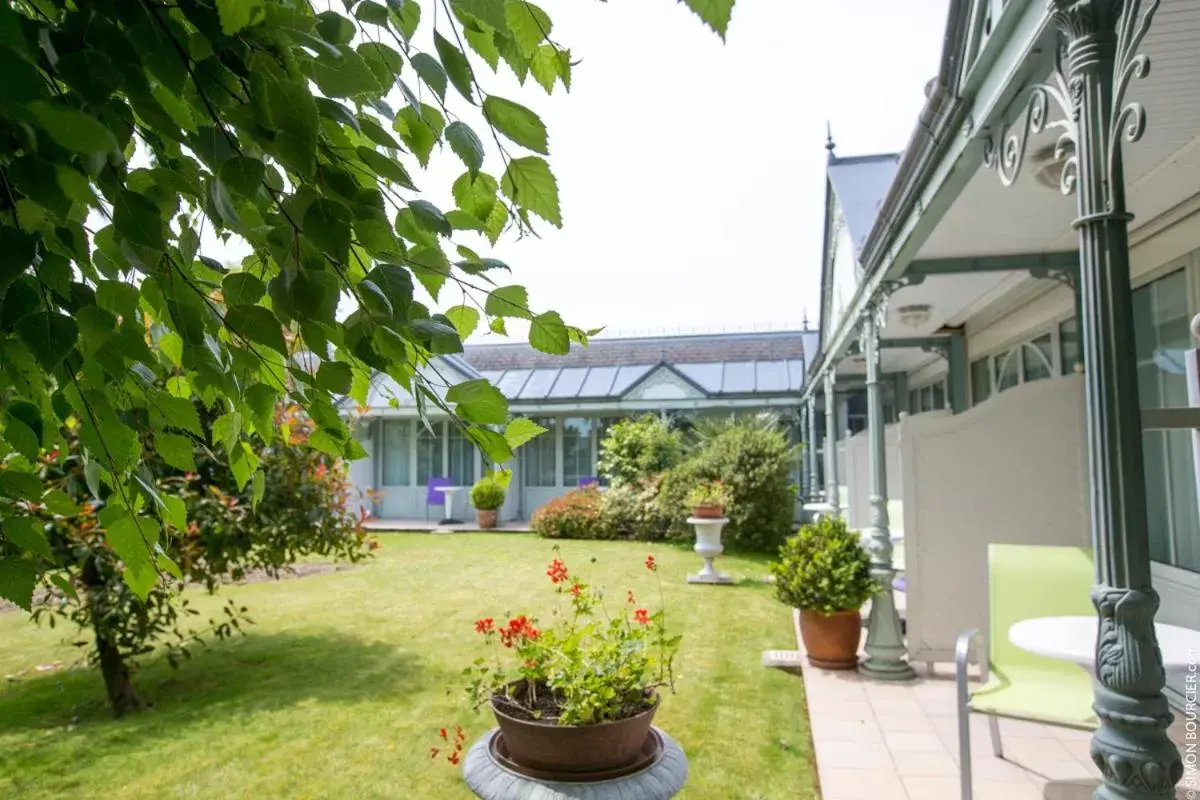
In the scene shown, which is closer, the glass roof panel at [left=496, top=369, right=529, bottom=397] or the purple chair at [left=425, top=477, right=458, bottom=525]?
the purple chair at [left=425, top=477, right=458, bottom=525]

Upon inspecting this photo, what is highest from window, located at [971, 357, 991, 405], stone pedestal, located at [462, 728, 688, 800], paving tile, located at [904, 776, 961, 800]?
window, located at [971, 357, 991, 405]

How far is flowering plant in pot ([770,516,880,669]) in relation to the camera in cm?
582

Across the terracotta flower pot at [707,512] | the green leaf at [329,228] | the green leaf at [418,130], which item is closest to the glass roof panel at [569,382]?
the terracotta flower pot at [707,512]

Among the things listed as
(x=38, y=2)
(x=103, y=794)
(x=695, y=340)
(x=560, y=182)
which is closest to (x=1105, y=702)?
(x=560, y=182)

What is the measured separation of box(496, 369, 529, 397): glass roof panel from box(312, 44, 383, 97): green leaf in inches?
782

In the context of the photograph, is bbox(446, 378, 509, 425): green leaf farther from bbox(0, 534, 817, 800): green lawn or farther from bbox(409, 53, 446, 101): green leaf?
bbox(0, 534, 817, 800): green lawn

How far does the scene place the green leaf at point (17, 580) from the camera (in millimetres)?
959

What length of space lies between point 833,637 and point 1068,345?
363 cm

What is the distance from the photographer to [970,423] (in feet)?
18.0

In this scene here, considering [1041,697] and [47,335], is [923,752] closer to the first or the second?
[1041,697]

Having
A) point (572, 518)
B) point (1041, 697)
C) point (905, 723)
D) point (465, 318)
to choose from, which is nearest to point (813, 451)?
point (572, 518)

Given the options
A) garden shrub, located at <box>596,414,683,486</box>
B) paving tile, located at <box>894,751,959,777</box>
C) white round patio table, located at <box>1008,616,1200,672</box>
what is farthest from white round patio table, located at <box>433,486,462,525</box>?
white round patio table, located at <box>1008,616,1200,672</box>

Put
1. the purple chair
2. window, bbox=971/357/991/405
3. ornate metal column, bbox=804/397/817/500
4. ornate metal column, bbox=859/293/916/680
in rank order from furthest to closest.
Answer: the purple chair, ornate metal column, bbox=804/397/817/500, window, bbox=971/357/991/405, ornate metal column, bbox=859/293/916/680

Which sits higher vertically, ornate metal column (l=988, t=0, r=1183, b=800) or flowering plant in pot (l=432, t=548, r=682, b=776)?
ornate metal column (l=988, t=0, r=1183, b=800)
